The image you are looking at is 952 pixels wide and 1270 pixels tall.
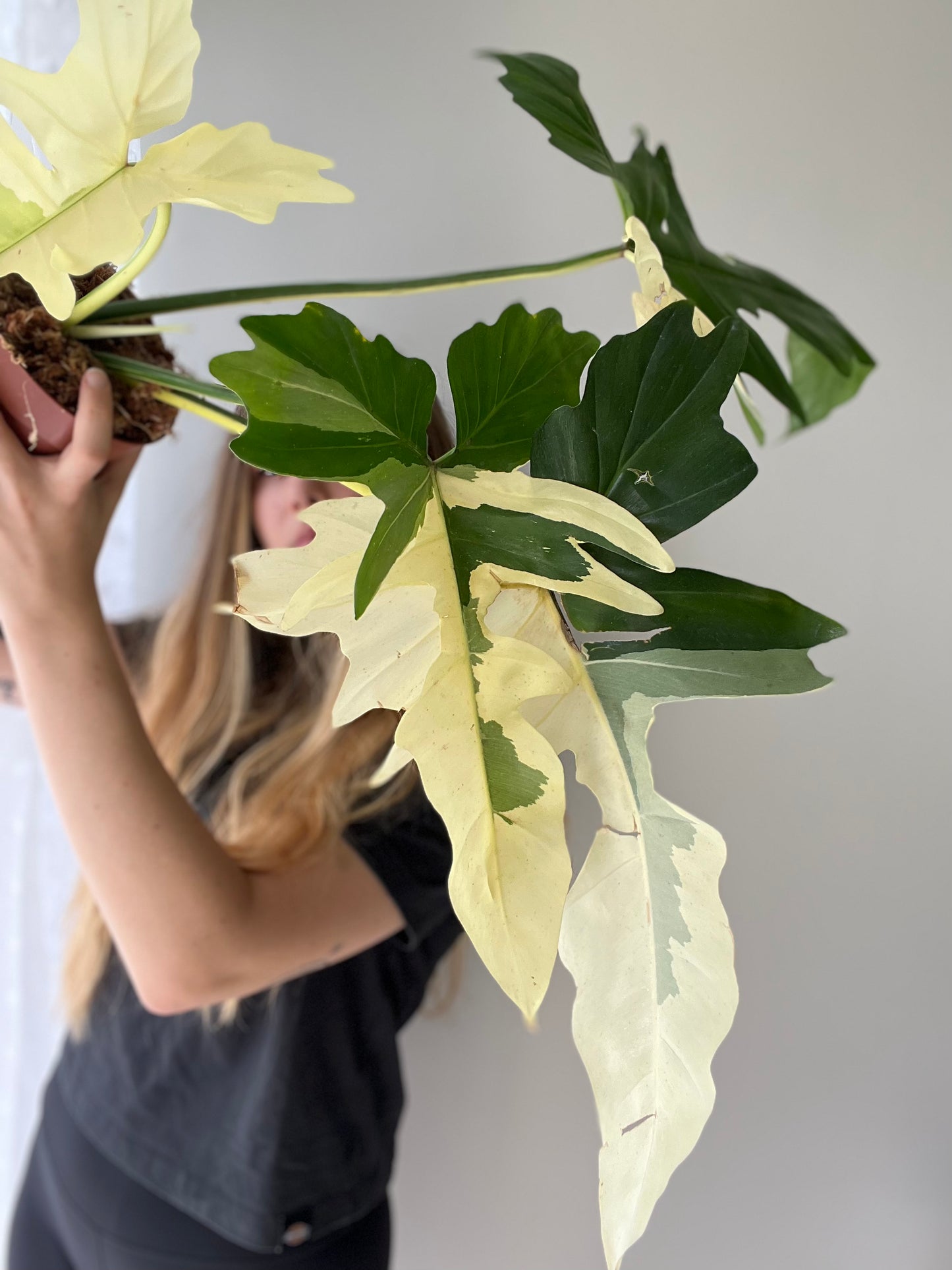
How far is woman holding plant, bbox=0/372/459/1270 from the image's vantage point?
27.4 inches

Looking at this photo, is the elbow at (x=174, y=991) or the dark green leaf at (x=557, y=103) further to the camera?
the elbow at (x=174, y=991)

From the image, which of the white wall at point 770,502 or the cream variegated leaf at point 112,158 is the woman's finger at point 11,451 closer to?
the cream variegated leaf at point 112,158

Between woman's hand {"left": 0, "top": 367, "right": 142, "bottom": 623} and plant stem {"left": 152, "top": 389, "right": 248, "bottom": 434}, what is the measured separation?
0.03 metres

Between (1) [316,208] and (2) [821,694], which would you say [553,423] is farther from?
(2) [821,694]

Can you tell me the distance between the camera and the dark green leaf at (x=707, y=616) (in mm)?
225

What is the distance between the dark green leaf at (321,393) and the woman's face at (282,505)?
0.78m

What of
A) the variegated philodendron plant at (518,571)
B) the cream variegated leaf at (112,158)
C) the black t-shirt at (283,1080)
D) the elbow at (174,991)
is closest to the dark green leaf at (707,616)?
the variegated philodendron plant at (518,571)

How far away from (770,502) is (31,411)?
0.78 meters

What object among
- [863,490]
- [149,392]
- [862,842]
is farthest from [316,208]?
[862,842]

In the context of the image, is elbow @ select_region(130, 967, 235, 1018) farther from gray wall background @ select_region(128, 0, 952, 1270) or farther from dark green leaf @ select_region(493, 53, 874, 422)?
dark green leaf @ select_region(493, 53, 874, 422)

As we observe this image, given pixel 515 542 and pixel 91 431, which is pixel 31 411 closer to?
pixel 91 431

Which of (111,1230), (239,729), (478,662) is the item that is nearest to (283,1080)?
(111,1230)

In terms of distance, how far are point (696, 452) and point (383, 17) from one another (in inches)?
32.5

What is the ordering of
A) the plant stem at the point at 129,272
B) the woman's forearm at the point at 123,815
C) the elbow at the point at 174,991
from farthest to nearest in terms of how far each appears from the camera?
1. the elbow at the point at 174,991
2. the woman's forearm at the point at 123,815
3. the plant stem at the point at 129,272
